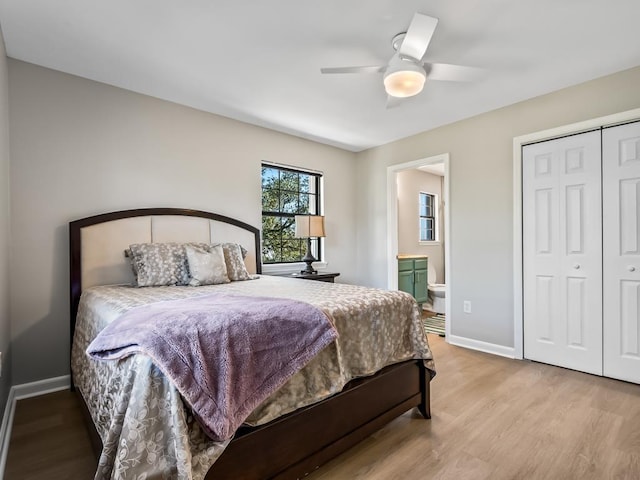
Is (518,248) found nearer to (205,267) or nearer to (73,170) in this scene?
(205,267)

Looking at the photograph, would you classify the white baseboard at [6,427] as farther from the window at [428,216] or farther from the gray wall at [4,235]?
the window at [428,216]

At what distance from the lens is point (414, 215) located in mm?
5980

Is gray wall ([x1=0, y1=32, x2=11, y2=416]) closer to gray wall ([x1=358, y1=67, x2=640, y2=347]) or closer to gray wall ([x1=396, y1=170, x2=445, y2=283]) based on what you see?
gray wall ([x1=358, y1=67, x2=640, y2=347])

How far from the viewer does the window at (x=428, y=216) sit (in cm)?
626

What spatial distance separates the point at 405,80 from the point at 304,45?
0.73m

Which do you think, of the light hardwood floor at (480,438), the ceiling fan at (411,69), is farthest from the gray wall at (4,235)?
the ceiling fan at (411,69)

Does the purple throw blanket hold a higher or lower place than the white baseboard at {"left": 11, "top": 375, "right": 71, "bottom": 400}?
higher

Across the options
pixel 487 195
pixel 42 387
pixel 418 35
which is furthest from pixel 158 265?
pixel 487 195

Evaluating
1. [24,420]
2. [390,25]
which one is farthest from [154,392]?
[390,25]

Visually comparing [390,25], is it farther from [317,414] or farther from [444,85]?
[317,414]

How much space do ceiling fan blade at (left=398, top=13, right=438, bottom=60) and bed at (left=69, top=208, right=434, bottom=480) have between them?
57.7 inches

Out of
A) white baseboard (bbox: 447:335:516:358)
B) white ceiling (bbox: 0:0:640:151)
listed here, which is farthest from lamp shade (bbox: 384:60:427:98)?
white baseboard (bbox: 447:335:516:358)

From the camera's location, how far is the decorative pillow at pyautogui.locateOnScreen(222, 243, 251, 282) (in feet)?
9.66

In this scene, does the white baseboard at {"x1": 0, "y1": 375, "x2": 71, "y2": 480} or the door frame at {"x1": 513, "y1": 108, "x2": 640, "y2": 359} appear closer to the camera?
the white baseboard at {"x1": 0, "y1": 375, "x2": 71, "y2": 480}
